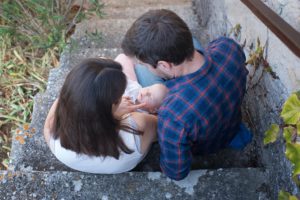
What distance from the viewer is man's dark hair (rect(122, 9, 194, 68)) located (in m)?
1.31

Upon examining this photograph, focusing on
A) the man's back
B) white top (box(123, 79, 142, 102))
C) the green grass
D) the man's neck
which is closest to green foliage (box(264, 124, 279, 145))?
the man's back

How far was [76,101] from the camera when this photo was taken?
1.28 meters

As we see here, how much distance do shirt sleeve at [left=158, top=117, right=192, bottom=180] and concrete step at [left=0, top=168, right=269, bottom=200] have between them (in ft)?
0.23

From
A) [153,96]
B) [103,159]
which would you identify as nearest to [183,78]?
[153,96]

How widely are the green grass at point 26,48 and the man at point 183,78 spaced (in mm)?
1683

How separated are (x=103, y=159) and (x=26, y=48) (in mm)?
2129

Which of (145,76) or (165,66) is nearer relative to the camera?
(165,66)

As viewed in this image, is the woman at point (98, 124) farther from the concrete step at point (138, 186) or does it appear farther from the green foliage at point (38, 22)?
the green foliage at point (38, 22)

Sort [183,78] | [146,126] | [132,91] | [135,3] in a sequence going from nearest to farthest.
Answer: [183,78]
[146,126]
[132,91]
[135,3]

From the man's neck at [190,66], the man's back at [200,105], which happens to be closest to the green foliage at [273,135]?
the man's back at [200,105]

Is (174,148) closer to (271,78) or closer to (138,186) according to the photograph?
(138,186)

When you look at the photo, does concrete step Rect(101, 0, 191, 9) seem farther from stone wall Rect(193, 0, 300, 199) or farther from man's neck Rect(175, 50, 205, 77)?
man's neck Rect(175, 50, 205, 77)

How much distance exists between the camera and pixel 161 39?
131cm

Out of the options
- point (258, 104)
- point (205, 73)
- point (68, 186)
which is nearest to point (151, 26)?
point (205, 73)
